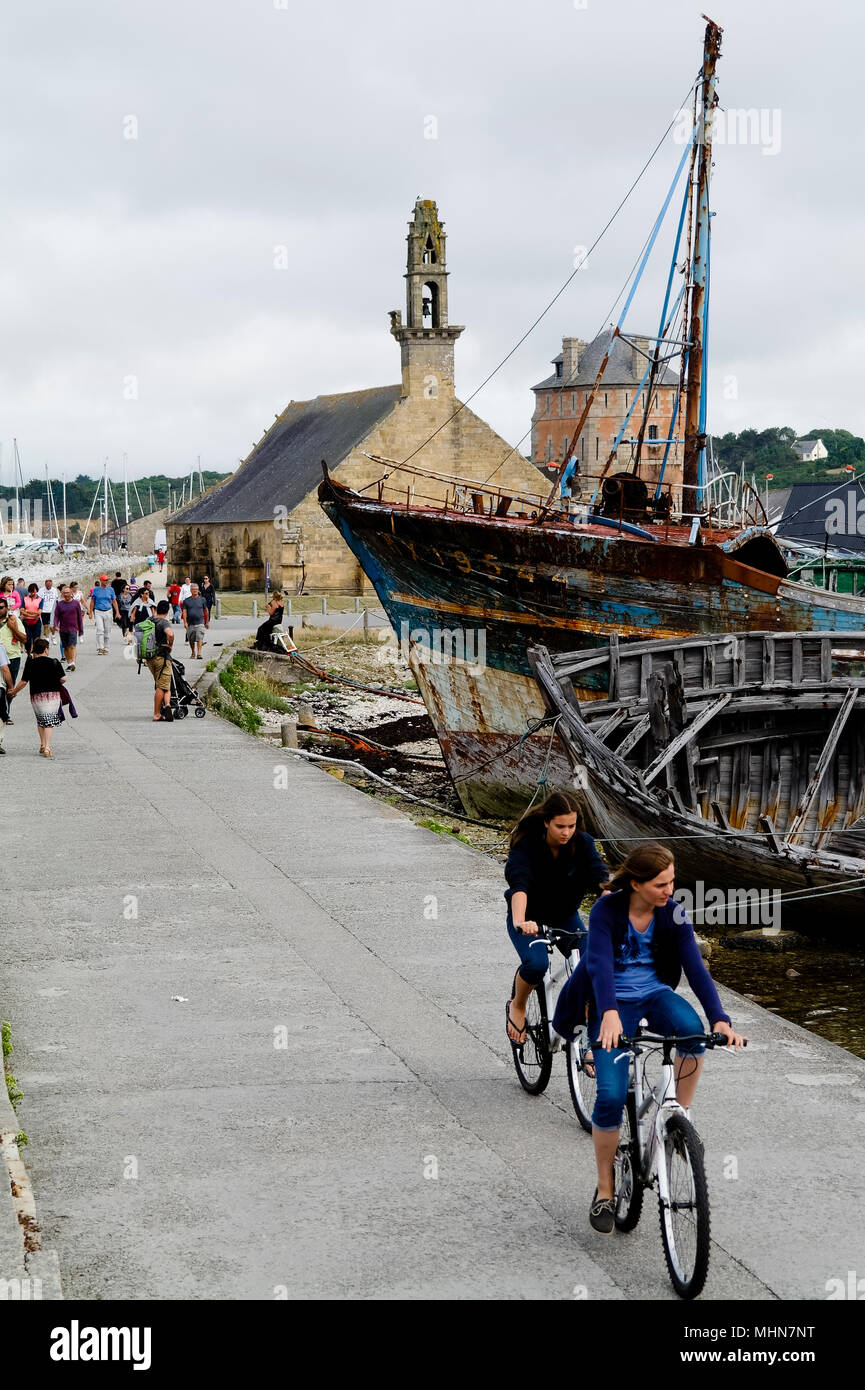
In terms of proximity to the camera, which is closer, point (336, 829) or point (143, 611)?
point (336, 829)

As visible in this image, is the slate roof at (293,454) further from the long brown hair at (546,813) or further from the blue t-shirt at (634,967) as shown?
the blue t-shirt at (634,967)

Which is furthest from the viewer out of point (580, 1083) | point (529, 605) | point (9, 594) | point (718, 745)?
point (9, 594)

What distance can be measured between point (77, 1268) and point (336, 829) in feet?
28.5

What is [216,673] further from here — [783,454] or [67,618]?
[783,454]

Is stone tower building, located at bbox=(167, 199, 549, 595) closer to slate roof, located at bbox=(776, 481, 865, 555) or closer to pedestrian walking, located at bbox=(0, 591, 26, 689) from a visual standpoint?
slate roof, located at bbox=(776, 481, 865, 555)

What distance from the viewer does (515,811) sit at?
21734mm

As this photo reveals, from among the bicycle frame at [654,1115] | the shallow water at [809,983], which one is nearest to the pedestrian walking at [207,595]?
the shallow water at [809,983]

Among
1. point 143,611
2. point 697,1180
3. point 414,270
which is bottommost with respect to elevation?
point 697,1180

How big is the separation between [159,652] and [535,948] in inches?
593

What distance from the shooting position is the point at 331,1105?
23.1 ft

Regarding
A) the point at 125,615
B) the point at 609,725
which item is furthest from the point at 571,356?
the point at 609,725

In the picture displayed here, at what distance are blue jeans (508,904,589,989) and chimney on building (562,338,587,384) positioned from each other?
9495 cm
